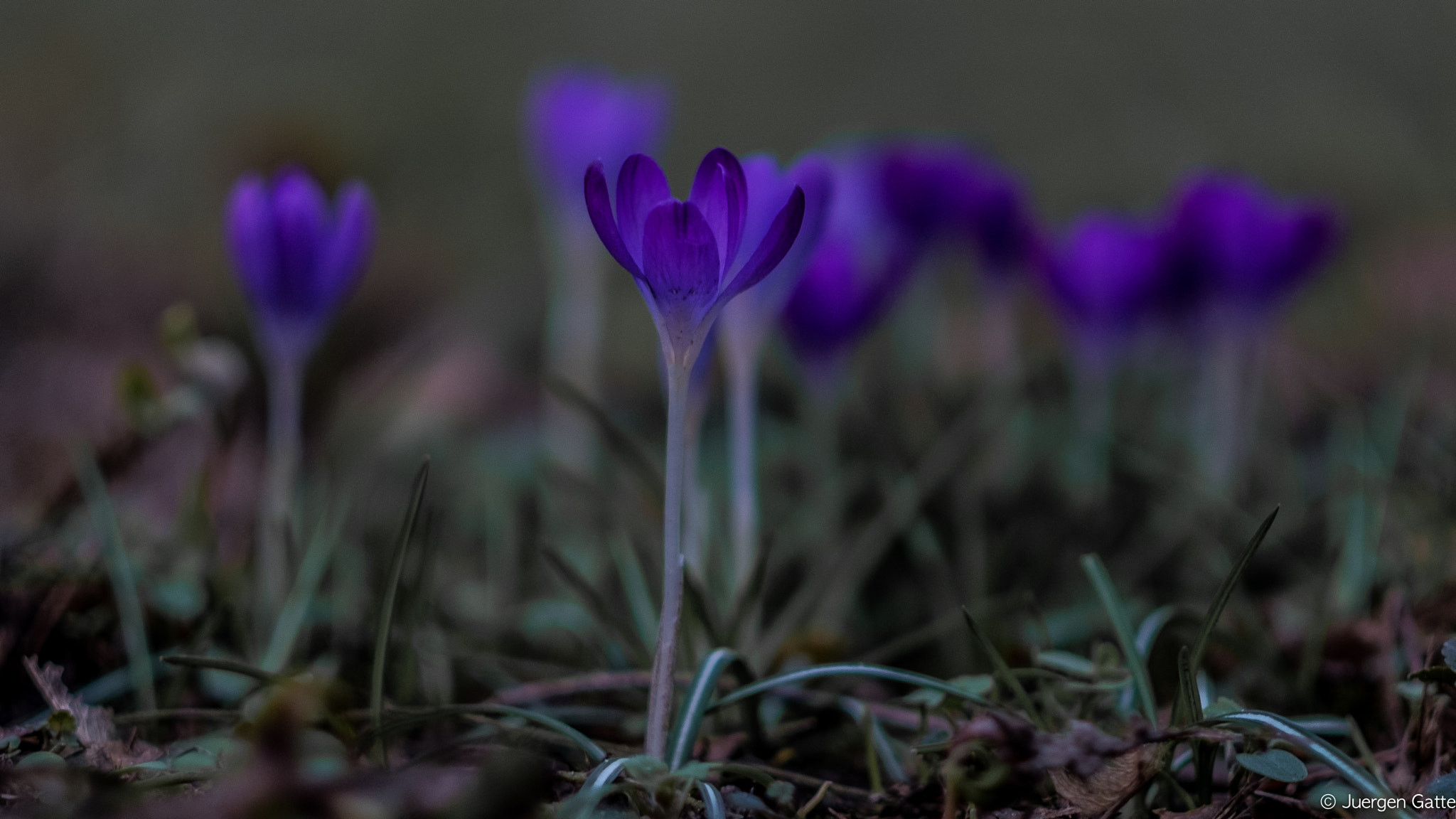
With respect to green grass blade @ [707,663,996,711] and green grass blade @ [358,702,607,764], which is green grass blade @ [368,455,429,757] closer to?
green grass blade @ [358,702,607,764]

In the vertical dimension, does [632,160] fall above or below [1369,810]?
above

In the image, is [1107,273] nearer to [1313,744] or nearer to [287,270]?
[1313,744]

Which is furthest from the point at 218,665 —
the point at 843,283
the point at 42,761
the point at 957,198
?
the point at 957,198

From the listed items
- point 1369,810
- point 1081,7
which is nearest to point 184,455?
point 1369,810

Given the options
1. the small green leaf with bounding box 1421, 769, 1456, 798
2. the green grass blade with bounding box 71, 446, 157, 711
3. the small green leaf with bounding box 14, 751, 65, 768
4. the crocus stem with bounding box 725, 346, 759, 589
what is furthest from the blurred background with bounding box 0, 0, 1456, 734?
the small green leaf with bounding box 1421, 769, 1456, 798

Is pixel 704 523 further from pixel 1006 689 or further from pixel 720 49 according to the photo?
pixel 720 49

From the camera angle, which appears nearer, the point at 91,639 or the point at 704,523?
the point at 91,639
